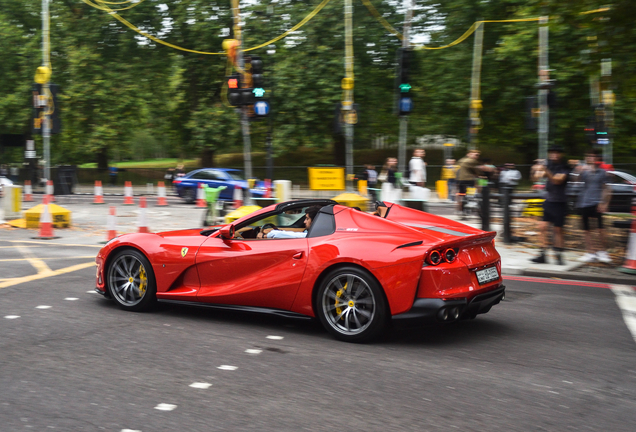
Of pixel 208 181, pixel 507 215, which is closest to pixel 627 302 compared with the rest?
pixel 507 215

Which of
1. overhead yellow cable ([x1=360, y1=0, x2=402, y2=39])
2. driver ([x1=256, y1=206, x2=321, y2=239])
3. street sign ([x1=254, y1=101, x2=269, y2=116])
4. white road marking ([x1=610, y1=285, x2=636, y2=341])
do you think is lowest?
white road marking ([x1=610, y1=285, x2=636, y2=341])

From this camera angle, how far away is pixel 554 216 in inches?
392

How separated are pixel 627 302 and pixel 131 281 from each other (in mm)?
5752

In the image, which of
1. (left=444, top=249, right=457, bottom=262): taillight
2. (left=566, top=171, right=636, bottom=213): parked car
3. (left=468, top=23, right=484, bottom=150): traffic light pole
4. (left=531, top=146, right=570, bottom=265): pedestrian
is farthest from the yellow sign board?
(left=444, top=249, right=457, bottom=262): taillight

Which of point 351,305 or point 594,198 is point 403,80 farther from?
point 351,305

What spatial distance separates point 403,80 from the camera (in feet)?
57.5

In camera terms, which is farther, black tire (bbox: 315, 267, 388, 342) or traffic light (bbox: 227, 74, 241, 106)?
traffic light (bbox: 227, 74, 241, 106)

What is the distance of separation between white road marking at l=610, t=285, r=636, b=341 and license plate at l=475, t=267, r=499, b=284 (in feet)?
4.89

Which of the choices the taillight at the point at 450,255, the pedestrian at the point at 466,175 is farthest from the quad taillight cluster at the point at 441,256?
the pedestrian at the point at 466,175

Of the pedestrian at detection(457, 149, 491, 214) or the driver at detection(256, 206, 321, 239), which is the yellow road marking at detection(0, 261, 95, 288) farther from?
the pedestrian at detection(457, 149, 491, 214)

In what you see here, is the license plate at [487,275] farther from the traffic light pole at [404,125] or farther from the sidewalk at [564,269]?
the traffic light pole at [404,125]

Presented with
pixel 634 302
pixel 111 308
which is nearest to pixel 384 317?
pixel 111 308

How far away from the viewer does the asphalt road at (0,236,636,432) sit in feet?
12.8

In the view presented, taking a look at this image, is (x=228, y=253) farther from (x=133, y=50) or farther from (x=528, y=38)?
(x=133, y=50)
